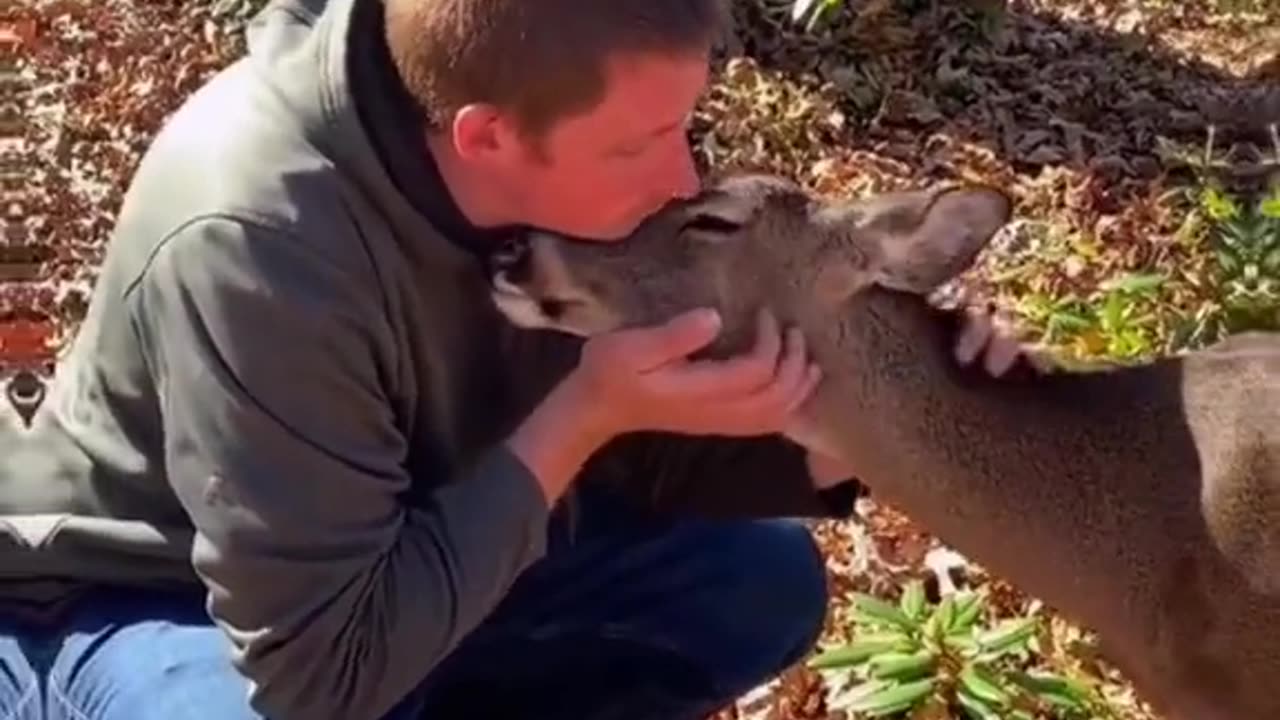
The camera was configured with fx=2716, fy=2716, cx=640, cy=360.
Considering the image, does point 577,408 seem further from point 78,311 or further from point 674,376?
point 78,311

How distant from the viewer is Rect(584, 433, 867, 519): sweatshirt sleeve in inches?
141

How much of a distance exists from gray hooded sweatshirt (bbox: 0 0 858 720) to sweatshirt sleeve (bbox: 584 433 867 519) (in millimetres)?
369

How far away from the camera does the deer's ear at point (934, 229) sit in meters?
3.39

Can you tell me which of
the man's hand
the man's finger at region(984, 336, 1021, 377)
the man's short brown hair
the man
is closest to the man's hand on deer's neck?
the man's finger at region(984, 336, 1021, 377)

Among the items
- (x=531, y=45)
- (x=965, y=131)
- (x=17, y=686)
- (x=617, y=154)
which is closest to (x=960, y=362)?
(x=617, y=154)

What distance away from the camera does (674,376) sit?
316 centimetres

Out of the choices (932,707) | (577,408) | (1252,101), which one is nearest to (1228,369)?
(932,707)

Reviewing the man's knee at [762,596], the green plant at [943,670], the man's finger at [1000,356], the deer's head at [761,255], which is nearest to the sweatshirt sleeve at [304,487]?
the deer's head at [761,255]

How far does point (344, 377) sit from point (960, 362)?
0.93 meters

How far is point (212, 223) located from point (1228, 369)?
1.39 metres

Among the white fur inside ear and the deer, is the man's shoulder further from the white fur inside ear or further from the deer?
the deer

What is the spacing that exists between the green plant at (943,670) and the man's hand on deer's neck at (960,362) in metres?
0.41

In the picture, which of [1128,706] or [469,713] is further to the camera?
[1128,706]

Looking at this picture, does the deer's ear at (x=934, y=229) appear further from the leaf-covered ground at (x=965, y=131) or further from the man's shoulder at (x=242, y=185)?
the leaf-covered ground at (x=965, y=131)
